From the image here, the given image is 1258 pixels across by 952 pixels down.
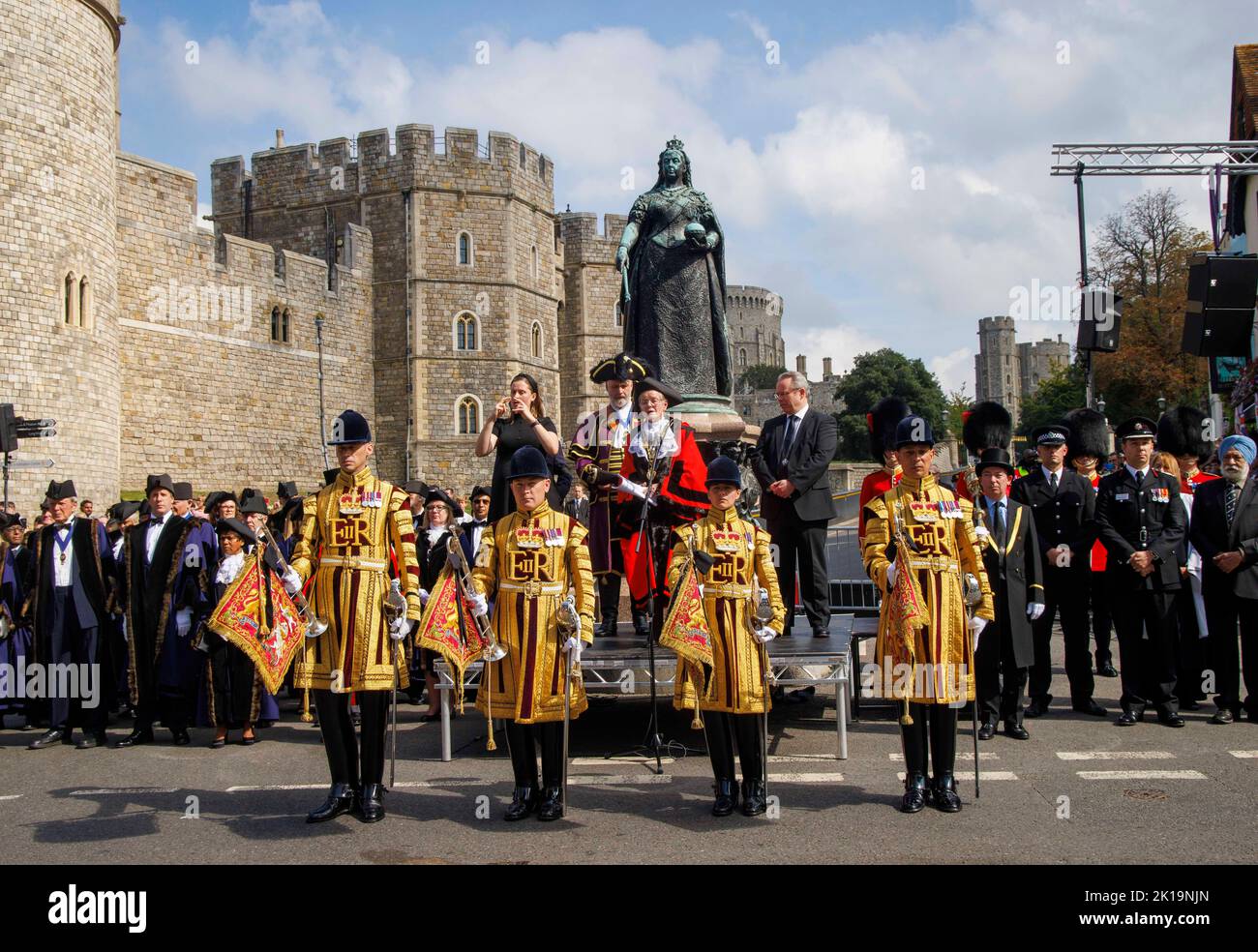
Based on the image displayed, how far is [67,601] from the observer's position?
10.1 meters

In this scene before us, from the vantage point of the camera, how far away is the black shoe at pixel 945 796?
660 cm

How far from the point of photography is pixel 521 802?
22.0ft

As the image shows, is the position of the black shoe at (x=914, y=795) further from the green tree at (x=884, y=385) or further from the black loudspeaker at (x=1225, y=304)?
the green tree at (x=884, y=385)

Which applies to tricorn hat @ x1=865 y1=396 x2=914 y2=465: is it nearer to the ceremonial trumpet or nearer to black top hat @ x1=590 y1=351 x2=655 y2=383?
black top hat @ x1=590 y1=351 x2=655 y2=383

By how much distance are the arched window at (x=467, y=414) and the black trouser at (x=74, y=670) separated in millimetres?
41804

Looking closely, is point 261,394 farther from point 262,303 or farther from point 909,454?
point 909,454

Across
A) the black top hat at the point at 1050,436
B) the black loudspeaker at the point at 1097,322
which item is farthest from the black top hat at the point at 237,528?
the black loudspeaker at the point at 1097,322

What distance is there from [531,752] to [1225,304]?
14.8m

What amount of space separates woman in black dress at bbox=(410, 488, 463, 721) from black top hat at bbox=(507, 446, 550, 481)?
388 cm

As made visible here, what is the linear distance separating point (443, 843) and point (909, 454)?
3385mm

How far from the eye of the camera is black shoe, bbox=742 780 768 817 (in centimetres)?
667
